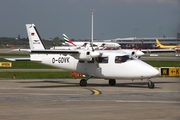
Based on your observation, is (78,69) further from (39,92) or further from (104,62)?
(39,92)

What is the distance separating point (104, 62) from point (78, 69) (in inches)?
90.8

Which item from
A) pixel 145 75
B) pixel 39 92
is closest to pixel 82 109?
pixel 39 92

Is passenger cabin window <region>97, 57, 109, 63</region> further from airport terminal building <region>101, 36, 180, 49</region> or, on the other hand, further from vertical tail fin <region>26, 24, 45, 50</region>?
vertical tail fin <region>26, 24, 45, 50</region>

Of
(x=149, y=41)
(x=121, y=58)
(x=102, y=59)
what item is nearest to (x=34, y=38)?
(x=102, y=59)

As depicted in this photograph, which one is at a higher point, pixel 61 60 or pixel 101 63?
pixel 61 60

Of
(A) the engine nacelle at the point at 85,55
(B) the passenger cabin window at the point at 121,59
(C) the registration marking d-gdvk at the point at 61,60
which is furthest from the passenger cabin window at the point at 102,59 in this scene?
(C) the registration marking d-gdvk at the point at 61,60

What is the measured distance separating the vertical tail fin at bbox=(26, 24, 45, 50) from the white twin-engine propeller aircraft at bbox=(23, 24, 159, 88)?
64.4 inches

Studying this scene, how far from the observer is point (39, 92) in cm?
2552

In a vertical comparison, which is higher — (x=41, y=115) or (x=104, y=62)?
(x=104, y=62)

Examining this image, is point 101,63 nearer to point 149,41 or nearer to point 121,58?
point 121,58

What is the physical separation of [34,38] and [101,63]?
7.32 metres

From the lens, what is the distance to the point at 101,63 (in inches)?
1188

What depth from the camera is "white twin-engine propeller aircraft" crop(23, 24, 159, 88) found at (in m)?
28.2

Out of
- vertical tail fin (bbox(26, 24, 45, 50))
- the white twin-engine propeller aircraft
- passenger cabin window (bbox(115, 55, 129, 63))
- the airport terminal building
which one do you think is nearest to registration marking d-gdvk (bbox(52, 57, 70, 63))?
the white twin-engine propeller aircraft
